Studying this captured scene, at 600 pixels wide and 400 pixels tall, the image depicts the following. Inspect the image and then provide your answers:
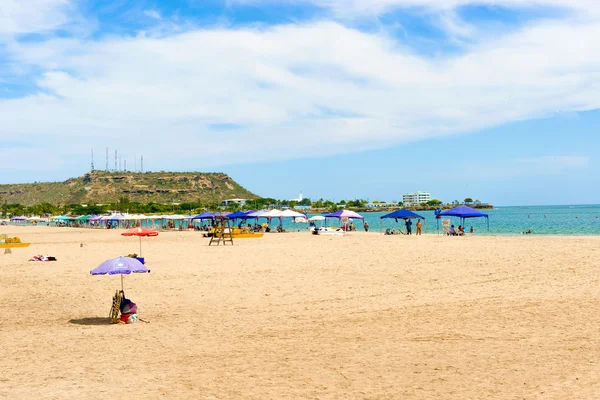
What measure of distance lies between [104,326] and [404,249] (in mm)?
14703

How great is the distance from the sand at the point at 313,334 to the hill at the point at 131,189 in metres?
129

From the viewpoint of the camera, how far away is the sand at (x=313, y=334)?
6133mm

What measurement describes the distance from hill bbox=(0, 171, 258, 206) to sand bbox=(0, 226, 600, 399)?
424ft

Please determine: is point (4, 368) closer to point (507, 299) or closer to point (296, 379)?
point (296, 379)

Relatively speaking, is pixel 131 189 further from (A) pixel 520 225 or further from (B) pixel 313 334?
(B) pixel 313 334

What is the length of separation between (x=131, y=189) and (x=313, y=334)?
149577mm

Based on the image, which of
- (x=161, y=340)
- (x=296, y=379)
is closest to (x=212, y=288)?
(x=161, y=340)

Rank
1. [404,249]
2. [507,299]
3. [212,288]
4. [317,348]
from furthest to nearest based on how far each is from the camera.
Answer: [404,249] → [212,288] → [507,299] → [317,348]

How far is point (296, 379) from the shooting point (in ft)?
20.8

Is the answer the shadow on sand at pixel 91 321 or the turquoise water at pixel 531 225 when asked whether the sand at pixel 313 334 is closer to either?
the shadow on sand at pixel 91 321

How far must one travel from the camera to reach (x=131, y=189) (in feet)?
495

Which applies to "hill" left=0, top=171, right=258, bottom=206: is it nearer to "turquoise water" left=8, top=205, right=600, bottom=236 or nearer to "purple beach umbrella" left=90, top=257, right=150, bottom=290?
"turquoise water" left=8, top=205, right=600, bottom=236

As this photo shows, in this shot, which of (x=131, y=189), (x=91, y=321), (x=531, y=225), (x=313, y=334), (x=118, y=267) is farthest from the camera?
(x=131, y=189)

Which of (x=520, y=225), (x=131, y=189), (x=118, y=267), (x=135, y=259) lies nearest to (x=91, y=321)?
(x=118, y=267)
